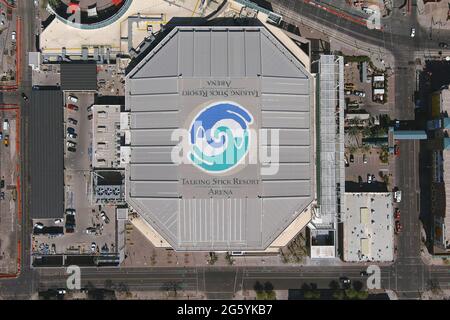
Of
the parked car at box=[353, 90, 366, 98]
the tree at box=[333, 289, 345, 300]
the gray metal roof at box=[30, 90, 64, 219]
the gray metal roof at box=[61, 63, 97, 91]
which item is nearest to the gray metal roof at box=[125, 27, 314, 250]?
the gray metal roof at box=[61, 63, 97, 91]

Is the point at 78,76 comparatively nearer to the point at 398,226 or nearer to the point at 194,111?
the point at 194,111

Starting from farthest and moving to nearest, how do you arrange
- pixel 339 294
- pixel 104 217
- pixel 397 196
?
1. pixel 397 196
2. pixel 339 294
3. pixel 104 217

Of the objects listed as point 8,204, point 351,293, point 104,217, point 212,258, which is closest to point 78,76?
point 104,217

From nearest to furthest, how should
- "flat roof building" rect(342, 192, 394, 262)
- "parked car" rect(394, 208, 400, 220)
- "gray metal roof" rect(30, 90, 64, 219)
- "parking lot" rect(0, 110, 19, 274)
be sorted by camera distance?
"gray metal roof" rect(30, 90, 64, 219) < "flat roof building" rect(342, 192, 394, 262) < "parking lot" rect(0, 110, 19, 274) < "parked car" rect(394, 208, 400, 220)

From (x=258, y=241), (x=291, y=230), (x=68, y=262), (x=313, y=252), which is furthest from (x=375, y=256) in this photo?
(x=68, y=262)

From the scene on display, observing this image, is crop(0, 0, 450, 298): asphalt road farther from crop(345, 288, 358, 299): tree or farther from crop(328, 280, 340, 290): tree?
crop(345, 288, 358, 299): tree
